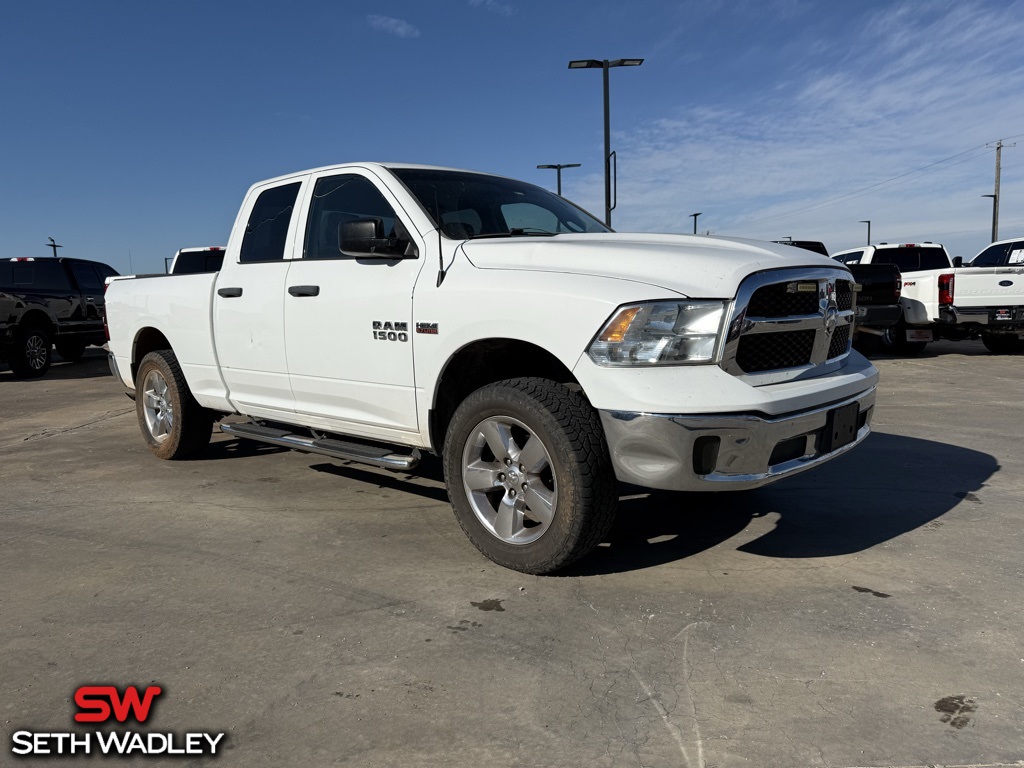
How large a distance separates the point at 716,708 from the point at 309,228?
3.44 meters

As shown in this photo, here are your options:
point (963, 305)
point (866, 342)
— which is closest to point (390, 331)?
point (963, 305)

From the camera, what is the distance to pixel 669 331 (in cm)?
301

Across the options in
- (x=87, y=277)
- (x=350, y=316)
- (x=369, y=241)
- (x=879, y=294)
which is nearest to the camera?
(x=369, y=241)

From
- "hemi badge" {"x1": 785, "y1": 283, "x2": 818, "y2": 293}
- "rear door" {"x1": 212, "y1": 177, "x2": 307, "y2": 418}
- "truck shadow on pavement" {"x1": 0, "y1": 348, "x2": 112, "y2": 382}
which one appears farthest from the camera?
"truck shadow on pavement" {"x1": 0, "y1": 348, "x2": 112, "y2": 382}

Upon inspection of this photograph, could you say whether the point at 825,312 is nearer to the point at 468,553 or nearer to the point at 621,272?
the point at 621,272

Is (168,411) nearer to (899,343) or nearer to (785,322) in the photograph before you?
(785,322)

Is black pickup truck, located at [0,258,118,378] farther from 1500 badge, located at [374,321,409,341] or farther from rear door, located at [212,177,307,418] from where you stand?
1500 badge, located at [374,321,409,341]

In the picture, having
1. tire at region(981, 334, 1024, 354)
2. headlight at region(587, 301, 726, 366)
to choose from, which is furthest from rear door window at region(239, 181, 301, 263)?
tire at region(981, 334, 1024, 354)

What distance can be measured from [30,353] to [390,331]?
11223 mm

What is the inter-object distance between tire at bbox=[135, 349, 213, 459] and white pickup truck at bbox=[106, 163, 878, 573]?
788mm

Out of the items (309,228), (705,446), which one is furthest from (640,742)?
(309,228)

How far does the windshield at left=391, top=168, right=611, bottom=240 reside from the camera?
4.11m

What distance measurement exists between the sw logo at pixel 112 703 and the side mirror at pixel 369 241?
83.0 inches

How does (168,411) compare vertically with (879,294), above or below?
below
